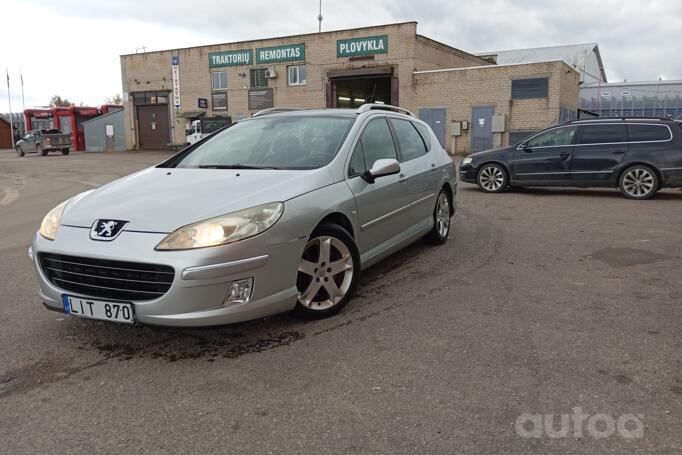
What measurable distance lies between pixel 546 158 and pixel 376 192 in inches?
314

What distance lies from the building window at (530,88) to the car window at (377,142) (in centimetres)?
2281

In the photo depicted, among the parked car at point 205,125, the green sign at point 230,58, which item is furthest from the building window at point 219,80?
the parked car at point 205,125

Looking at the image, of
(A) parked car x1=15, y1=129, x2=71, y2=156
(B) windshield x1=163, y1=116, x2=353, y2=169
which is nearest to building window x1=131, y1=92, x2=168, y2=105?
(A) parked car x1=15, y1=129, x2=71, y2=156

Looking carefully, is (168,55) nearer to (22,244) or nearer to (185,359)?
(22,244)

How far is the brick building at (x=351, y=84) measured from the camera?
88.0 ft

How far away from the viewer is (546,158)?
461 inches

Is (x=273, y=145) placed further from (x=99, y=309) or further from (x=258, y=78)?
(x=258, y=78)

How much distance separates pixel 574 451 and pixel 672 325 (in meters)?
2.04

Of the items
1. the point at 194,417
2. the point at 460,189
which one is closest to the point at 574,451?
the point at 194,417

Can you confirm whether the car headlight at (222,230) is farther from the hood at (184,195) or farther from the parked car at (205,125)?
the parked car at (205,125)

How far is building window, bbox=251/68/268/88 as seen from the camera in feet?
113

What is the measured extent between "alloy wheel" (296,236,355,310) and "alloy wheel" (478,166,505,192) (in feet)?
28.8

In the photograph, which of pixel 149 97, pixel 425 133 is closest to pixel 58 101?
pixel 149 97

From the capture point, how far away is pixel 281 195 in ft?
12.5
